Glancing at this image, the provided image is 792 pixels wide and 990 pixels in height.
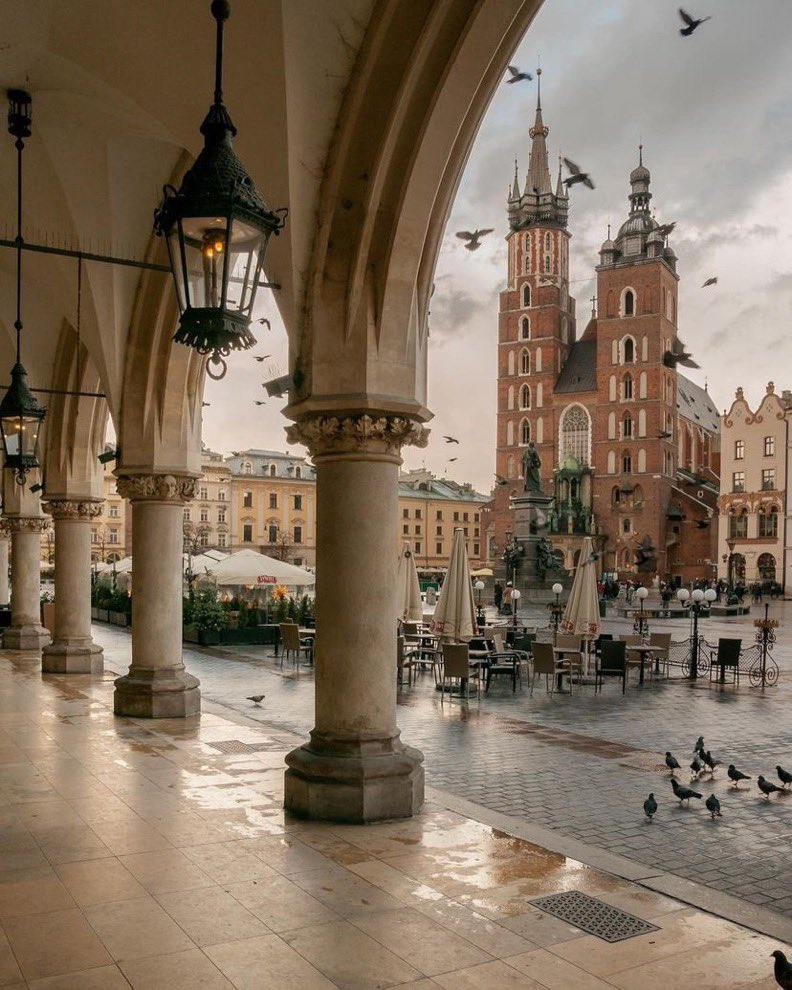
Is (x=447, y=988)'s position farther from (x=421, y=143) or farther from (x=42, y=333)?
(x=42, y=333)

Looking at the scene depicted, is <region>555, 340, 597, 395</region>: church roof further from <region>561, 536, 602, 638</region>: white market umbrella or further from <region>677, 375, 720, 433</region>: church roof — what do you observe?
<region>561, 536, 602, 638</region>: white market umbrella

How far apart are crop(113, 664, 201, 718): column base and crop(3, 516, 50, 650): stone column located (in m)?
8.47

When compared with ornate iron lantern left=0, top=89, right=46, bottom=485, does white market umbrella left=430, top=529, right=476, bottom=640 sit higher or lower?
lower

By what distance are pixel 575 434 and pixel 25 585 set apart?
58.6 metres

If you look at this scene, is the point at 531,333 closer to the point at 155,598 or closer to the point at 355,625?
the point at 155,598

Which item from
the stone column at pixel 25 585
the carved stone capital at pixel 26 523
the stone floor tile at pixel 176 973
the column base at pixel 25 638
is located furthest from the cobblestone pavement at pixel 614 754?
the carved stone capital at pixel 26 523

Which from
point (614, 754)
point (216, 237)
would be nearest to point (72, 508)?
point (614, 754)

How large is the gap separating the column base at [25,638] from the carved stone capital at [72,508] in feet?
16.3

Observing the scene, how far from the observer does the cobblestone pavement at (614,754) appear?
6477mm

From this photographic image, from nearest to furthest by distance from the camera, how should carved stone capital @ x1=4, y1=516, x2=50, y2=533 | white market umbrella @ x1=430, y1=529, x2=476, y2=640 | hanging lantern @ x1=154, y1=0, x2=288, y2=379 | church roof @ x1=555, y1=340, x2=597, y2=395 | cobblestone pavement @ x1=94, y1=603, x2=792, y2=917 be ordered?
1. hanging lantern @ x1=154, y1=0, x2=288, y2=379
2. cobblestone pavement @ x1=94, y1=603, x2=792, y2=917
3. white market umbrella @ x1=430, y1=529, x2=476, y2=640
4. carved stone capital @ x1=4, y1=516, x2=50, y2=533
5. church roof @ x1=555, y1=340, x2=597, y2=395

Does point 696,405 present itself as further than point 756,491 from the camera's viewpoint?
Yes

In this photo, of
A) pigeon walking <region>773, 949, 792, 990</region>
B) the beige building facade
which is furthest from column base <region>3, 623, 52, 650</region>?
the beige building facade

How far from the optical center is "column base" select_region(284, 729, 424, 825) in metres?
6.65

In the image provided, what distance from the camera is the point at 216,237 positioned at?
13.9 feet
